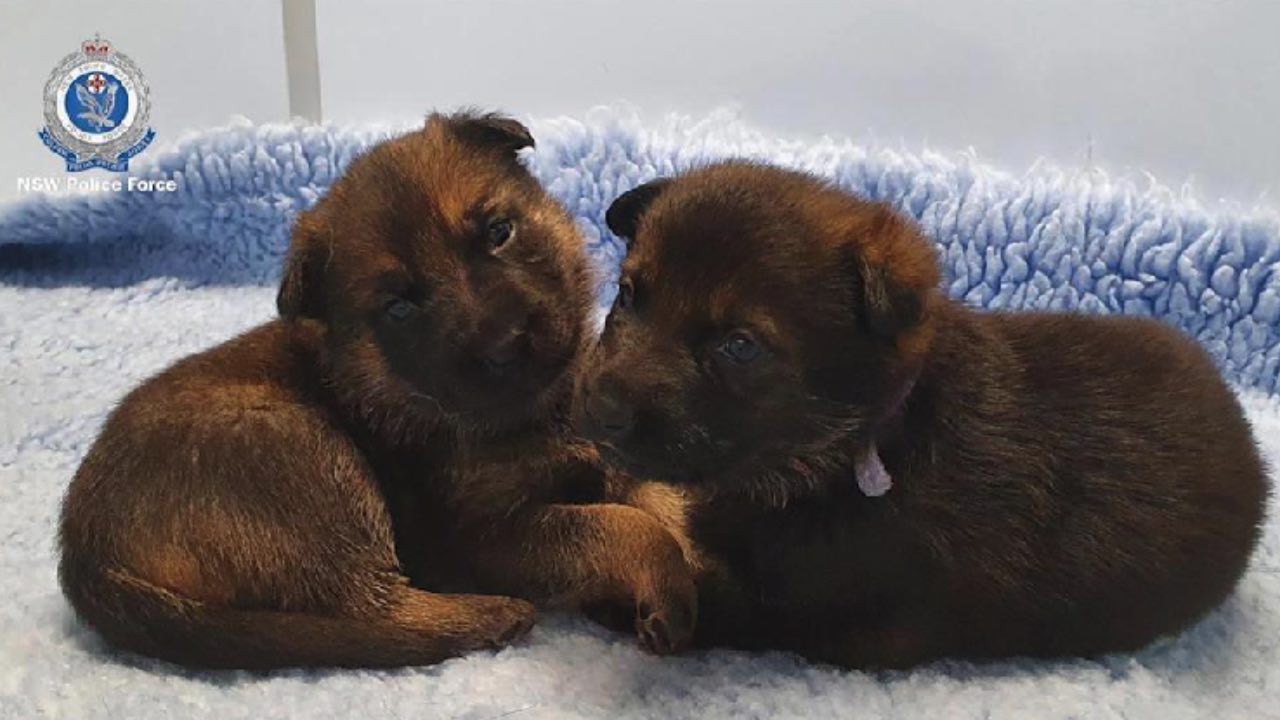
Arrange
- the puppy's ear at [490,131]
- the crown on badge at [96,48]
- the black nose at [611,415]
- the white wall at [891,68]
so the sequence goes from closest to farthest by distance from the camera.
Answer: the black nose at [611,415] < the puppy's ear at [490,131] < the white wall at [891,68] < the crown on badge at [96,48]

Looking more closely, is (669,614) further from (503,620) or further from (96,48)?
(96,48)

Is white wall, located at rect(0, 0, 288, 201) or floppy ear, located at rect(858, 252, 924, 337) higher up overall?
floppy ear, located at rect(858, 252, 924, 337)

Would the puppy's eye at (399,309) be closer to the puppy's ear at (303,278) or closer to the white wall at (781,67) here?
the puppy's ear at (303,278)

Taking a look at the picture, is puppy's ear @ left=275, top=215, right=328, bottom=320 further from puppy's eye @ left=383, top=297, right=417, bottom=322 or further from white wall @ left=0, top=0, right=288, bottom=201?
white wall @ left=0, top=0, right=288, bottom=201

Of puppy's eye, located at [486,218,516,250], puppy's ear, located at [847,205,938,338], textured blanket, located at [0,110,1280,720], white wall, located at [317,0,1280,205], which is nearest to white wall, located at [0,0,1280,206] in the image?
white wall, located at [317,0,1280,205]

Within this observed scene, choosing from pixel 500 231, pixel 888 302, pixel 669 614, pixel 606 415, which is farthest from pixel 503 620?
pixel 888 302

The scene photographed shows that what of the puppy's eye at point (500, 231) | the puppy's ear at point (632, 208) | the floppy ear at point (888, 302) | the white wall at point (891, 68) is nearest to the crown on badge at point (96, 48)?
the white wall at point (891, 68)
